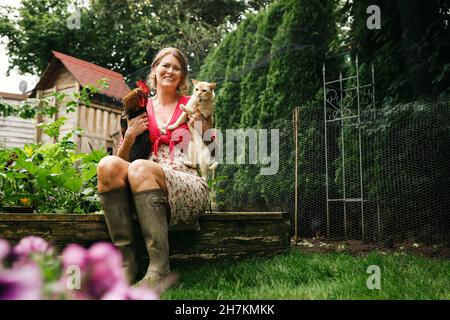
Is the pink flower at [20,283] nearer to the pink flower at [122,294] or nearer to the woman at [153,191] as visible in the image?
the pink flower at [122,294]

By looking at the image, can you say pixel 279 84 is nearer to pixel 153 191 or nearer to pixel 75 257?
pixel 153 191

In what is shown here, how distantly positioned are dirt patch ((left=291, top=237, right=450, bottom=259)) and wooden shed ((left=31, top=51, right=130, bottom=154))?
220 inches

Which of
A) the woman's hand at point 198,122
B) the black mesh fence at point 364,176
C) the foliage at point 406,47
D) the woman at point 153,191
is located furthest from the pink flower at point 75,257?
the foliage at point 406,47

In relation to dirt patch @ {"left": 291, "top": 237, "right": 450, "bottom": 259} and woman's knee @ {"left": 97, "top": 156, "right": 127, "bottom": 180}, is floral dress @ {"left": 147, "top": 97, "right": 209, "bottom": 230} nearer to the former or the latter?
woman's knee @ {"left": 97, "top": 156, "right": 127, "bottom": 180}

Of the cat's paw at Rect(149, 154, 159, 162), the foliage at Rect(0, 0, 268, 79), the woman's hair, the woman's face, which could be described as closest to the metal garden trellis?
the woman's hair

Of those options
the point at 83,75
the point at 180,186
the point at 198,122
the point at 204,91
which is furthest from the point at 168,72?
the point at 83,75

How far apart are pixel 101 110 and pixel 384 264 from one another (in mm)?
8173

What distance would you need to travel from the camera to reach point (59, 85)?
34.0 ft

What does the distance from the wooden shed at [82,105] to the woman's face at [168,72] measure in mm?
6513

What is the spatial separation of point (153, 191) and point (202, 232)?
693 mm

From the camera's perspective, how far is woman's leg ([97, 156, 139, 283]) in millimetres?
1943

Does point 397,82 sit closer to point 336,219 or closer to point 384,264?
point 336,219
